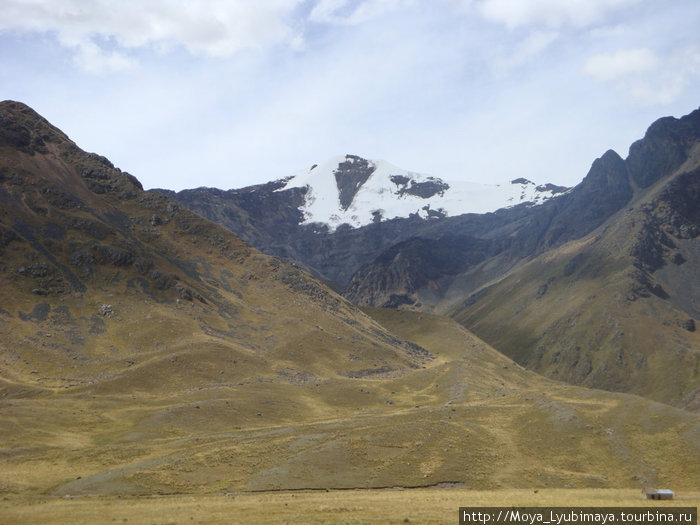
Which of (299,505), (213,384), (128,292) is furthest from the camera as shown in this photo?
(128,292)

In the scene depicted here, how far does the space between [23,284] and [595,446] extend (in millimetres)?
116614

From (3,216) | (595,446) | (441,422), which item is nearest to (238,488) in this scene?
(441,422)

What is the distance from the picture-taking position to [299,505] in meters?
48.0

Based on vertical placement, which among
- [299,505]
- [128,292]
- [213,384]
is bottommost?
[299,505]

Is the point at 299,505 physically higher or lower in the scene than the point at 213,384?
lower

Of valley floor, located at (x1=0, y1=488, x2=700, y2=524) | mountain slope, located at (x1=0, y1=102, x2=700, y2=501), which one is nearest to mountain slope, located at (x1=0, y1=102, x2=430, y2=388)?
mountain slope, located at (x1=0, y1=102, x2=700, y2=501)

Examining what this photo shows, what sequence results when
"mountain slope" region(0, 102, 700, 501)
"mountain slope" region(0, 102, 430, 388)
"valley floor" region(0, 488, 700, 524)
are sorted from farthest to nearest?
"mountain slope" region(0, 102, 430, 388)
"mountain slope" region(0, 102, 700, 501)
"valley floor" region(0, 488, 700, 524)

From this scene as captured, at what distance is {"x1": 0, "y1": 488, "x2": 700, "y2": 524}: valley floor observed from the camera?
43.2 m

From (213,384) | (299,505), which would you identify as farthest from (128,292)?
(299,505)

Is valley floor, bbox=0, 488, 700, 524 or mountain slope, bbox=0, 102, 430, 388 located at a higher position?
mountain slope, bbox=0, 102, 430, 388

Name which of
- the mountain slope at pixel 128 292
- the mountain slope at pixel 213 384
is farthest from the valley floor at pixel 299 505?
the mountain slope at pixel 128 292

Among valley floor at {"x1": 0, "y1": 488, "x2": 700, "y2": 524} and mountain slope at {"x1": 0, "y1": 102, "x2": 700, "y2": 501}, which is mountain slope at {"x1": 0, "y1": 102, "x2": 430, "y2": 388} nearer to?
mountain slope at {"x1": 0, "y1": 102, "x2": 700, "y2": 501}

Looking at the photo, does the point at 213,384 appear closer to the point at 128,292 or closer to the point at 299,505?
the point at 128,292

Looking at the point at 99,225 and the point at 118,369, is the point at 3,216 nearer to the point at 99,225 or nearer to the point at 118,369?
the point at 99,225
